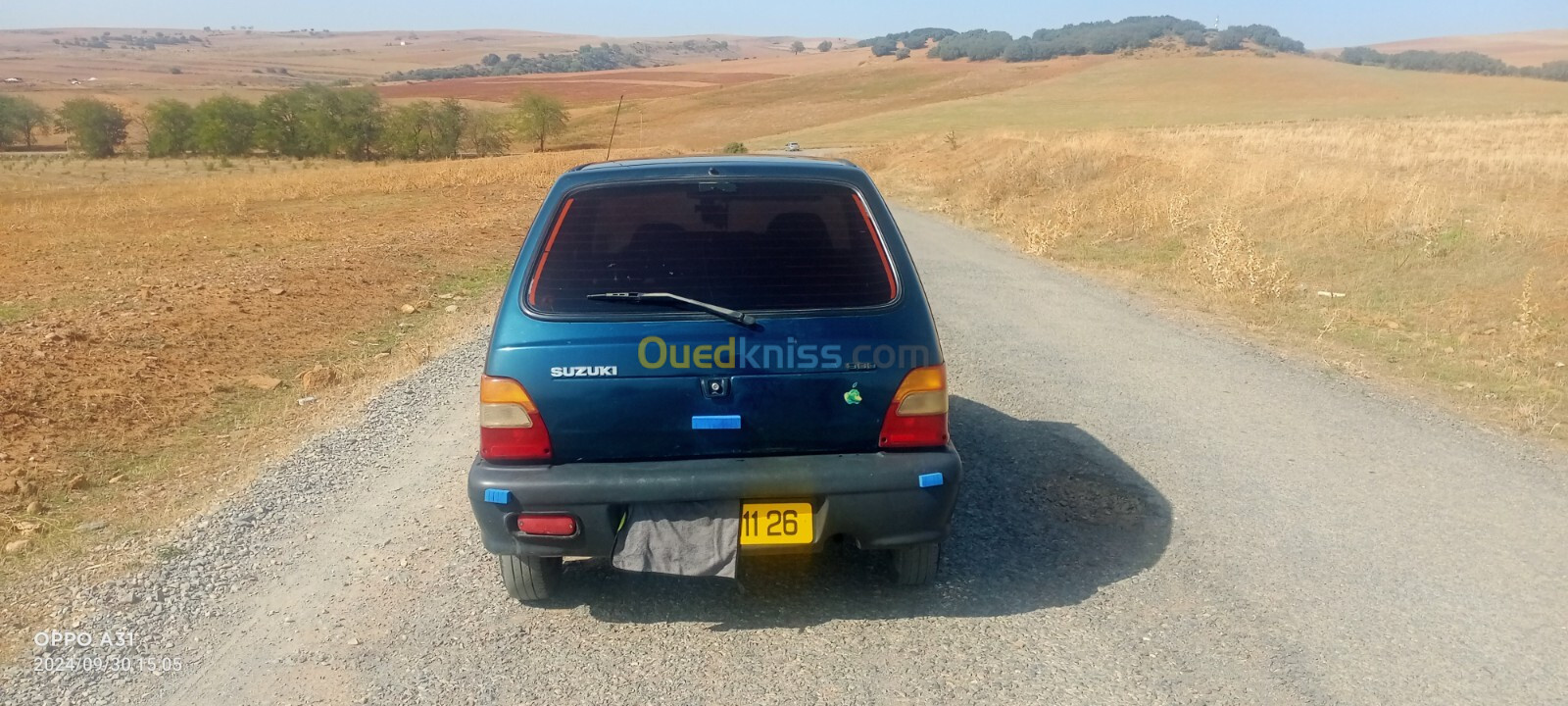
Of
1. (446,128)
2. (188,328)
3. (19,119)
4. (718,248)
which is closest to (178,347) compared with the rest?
(188,328)

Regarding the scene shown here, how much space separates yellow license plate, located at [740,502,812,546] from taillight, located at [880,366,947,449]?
364 millimetres

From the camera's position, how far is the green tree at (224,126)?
62062 mm

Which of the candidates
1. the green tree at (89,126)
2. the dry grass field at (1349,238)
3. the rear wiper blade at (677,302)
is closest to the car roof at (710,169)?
the rear wiper blade at (677,302)

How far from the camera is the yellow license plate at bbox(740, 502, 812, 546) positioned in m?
3.61

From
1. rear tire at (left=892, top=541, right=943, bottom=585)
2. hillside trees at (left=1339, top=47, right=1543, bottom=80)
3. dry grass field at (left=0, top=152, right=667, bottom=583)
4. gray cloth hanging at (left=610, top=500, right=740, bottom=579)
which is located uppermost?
hillside trees at (left=1339, top=47, right=1543, bottom=80)

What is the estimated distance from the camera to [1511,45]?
113688 millimetres

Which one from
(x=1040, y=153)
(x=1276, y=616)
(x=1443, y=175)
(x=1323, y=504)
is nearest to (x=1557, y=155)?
(x=1443, y=175)

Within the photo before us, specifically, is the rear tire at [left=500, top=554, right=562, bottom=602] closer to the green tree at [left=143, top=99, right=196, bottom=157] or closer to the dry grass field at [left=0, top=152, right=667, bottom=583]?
the dry grass field at [left=0, top=152, right=667, bottom=583]

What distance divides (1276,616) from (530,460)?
261cm

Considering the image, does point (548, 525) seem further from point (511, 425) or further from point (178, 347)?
point (178, 347)

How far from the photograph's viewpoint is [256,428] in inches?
261

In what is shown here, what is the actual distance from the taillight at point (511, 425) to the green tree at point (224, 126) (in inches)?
2635

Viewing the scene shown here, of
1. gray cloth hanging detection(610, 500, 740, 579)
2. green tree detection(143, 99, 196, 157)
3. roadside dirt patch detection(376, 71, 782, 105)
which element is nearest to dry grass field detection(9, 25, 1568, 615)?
gray cloth hanging detection(610, 500, 740, 579)

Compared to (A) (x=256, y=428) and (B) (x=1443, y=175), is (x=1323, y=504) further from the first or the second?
(B) (x=1443, y=175)
